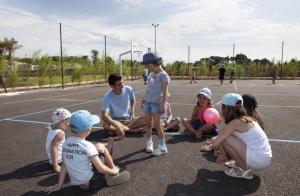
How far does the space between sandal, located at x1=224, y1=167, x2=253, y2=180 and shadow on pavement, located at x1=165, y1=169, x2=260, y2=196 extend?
0.05 metres

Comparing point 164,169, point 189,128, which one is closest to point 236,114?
point 164,169

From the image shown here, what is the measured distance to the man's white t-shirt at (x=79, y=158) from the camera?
3.81 meters

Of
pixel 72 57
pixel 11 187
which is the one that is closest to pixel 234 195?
pixel 11 187

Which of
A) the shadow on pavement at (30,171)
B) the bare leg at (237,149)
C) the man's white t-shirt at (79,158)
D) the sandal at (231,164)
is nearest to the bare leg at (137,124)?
the shadow on pavement at (30,171)

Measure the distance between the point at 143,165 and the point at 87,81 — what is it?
28.7m

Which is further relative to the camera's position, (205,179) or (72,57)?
(72,57)

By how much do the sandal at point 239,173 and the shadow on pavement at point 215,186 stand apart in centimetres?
5

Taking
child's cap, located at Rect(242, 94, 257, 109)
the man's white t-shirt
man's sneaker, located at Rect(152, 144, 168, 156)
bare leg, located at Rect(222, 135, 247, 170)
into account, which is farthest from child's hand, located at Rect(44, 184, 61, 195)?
child's cap, located at Rect(242, 94, 257, 109)

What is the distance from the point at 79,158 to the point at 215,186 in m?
1.77

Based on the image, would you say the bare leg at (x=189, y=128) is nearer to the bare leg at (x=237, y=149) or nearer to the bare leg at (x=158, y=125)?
the bare leg at (x=158, y=125)

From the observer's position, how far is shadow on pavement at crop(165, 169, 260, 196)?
3.95m

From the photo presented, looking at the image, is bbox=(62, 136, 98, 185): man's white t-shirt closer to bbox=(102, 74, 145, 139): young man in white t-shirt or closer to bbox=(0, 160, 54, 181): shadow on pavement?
bbox=(0, 160, 54, 181): shadow on pavement

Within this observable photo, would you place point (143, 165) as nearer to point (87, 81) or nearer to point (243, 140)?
point (243, 140)

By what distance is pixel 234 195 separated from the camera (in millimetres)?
3854
